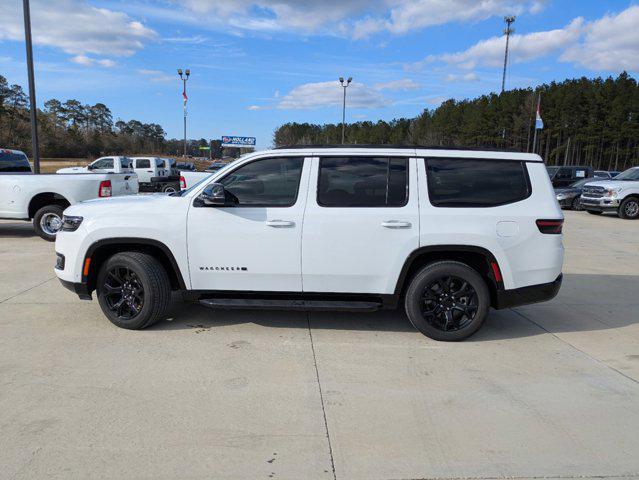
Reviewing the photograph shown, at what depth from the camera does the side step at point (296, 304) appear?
4785mm

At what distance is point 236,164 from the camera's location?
16.1 feet

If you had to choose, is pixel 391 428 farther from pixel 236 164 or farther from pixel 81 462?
pixel 236 164

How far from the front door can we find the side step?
5.0 inches

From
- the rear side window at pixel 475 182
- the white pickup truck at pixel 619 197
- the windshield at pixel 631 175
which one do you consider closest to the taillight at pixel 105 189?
the rear side window at pixel 475 182

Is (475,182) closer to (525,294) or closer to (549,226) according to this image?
(549,226)

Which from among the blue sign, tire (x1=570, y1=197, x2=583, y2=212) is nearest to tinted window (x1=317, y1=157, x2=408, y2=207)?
tire (x1=570, y1=197, x2=583, y2=212)

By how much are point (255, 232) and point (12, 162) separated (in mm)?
10951

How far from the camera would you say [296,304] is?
4.84 metres

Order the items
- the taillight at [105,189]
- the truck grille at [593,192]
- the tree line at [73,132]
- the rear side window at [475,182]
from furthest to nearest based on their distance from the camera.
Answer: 1. the tree line at [73,132]
2. the truck grille at [593,192]
3. the taillight at [105,189]
4. the rear side window at [475,182]

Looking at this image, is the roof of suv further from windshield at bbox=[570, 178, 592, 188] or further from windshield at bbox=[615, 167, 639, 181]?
windshield at bbox=[570, 178, 592, 188]

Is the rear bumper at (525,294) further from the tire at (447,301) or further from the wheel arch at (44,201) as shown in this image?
the wheel arch at (44,201)

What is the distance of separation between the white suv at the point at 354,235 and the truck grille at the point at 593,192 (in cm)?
1491

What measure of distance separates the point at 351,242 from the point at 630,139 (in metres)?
78.4

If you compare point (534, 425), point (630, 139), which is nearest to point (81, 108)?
point (630, 139)
